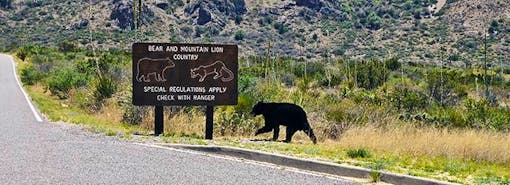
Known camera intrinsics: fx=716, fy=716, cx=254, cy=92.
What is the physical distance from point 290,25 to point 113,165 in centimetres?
7218

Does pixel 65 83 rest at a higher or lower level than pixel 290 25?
lower

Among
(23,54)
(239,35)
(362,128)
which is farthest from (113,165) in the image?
(239,35)

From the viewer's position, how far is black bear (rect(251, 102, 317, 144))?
50.6 ft

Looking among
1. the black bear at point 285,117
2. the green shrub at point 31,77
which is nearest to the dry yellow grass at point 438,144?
the black bear at point 285,117

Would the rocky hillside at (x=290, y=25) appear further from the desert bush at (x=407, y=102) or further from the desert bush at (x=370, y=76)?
the desert bush at (x=407, y=102)

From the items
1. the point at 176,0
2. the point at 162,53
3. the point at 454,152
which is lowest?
the point at 454,152

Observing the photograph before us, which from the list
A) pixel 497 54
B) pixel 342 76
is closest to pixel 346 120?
pixel 342 76

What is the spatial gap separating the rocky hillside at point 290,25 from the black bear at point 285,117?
4873 cm

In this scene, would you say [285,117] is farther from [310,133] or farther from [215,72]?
[215,72]

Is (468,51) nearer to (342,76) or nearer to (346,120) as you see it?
(342,76)

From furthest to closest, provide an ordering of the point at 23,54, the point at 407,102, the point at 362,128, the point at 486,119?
the point at 23,54, the point at 407,102, the point at 486,119, the point at 362,128

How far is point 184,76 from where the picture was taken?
15.5m

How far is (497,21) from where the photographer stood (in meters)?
72.0

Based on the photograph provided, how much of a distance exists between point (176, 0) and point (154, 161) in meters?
77.0
